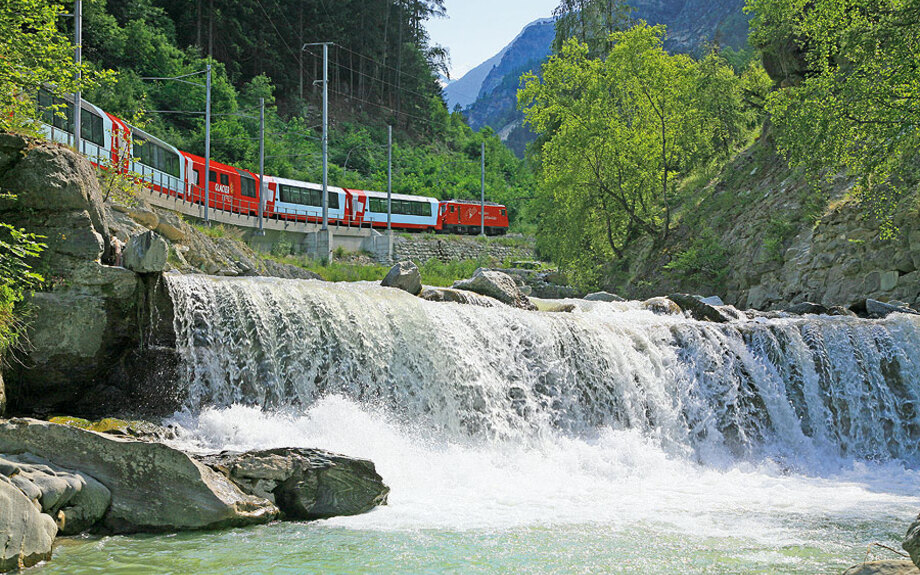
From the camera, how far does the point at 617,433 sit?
13.3 meters

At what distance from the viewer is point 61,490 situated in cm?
744

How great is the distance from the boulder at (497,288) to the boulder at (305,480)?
8.93 metres

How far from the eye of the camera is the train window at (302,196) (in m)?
41.1

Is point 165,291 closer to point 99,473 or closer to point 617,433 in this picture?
point 99,473

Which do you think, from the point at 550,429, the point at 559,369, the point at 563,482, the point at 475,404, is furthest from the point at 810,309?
the point at 563,482

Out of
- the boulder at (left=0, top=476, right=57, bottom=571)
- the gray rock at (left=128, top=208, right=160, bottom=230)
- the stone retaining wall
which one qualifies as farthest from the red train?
the boulder at (left=0, top=476, right=57, bottom=571)

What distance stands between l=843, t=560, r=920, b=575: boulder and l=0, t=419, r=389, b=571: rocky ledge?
5.52 m

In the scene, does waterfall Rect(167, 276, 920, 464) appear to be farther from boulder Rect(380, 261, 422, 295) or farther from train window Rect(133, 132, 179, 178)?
train window Rect(133, 132, 179, 178)

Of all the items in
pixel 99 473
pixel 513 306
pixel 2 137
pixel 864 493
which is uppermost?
pixel 2 137

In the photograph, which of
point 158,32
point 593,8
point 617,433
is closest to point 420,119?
point 158,32

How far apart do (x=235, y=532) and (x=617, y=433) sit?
728 centimetres

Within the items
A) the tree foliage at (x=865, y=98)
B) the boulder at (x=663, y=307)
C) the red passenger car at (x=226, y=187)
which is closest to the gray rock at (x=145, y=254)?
the boulder at (x=663, y=307)

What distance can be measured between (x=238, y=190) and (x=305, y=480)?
3112 centimetres

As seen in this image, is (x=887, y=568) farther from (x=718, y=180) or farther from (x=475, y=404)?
(x=718, y=180)
